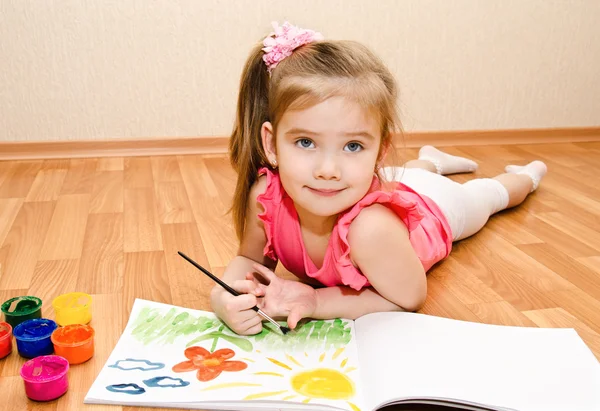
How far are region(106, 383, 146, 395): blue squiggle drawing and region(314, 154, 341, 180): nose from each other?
32cm

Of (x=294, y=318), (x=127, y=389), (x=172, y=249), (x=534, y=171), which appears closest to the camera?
(x=127, y=389)

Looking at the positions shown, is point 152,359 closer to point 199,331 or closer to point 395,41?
point 199,331

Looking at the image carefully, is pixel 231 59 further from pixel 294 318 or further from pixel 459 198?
pixel 294 318

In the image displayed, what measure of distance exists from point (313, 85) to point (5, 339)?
1.56ft

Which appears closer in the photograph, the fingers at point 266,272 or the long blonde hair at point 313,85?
the long blonde hair at point 313,85

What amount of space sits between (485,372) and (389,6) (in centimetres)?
139

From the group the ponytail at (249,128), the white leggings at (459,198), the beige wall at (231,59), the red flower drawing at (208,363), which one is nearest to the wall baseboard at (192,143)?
the beige wall at (231,59)

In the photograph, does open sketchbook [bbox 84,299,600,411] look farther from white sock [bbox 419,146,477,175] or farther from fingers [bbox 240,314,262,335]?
white sock [bbox 419,146,477,175]

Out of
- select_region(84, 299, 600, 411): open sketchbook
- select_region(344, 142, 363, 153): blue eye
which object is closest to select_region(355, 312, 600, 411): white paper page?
Result: select_region(84, 299, 600, 411): open sketchbook

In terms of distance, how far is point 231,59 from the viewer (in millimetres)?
1846

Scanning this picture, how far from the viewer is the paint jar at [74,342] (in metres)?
0.77

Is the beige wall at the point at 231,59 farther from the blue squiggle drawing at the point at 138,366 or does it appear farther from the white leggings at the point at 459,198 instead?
the blue squiggle drawing at the point at 138,366

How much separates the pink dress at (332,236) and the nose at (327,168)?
8 centimetres

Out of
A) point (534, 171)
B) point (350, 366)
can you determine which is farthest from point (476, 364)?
point (534, 171)
